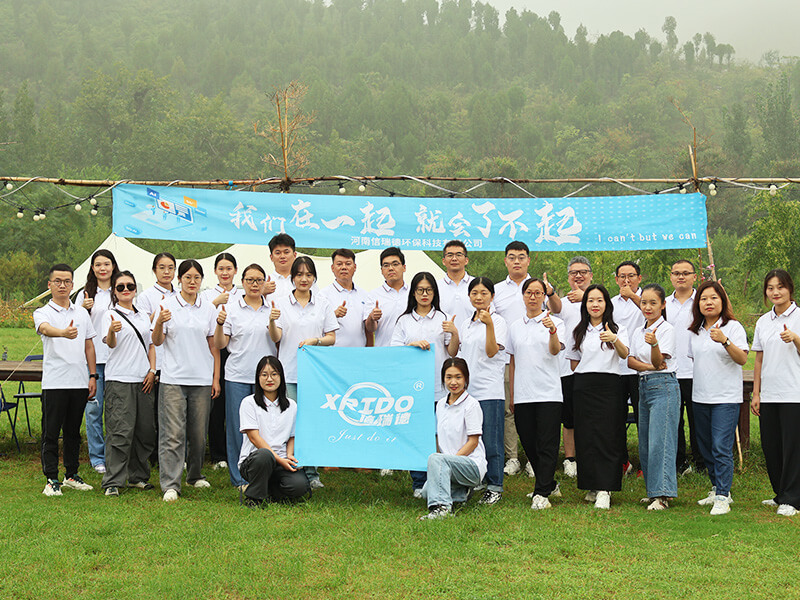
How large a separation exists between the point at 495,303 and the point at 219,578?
356cm

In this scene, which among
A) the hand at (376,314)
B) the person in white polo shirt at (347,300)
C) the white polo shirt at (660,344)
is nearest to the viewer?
the white polo shirt at (660,344)

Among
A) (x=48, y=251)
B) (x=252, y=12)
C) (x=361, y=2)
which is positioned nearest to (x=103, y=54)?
Result: (x=252, y=12)

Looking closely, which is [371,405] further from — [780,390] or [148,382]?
[780,390]

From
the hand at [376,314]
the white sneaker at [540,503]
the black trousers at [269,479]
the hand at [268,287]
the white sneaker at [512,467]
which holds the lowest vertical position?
the white sneaker at [512,467]

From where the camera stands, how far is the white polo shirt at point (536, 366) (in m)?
5.89

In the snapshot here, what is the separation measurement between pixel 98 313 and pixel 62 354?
715mm

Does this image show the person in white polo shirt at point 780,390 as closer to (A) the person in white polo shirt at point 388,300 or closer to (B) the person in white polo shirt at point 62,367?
(A) the person in white polo shirt at point 388,300

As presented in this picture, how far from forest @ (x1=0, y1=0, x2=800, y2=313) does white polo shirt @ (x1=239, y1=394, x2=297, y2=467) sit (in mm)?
6561

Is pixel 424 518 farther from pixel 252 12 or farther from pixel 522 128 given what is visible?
pixel 252 12

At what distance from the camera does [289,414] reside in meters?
5.91

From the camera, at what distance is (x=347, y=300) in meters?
6.74

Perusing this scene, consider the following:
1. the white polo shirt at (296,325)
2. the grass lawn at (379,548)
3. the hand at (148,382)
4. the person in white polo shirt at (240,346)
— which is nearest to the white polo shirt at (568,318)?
the grass lawn at (379,548)

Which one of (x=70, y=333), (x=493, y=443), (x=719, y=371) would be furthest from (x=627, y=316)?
(x=70, y=333)

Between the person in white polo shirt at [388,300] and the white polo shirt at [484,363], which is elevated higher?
the person in white polo shirt at [388,300]
